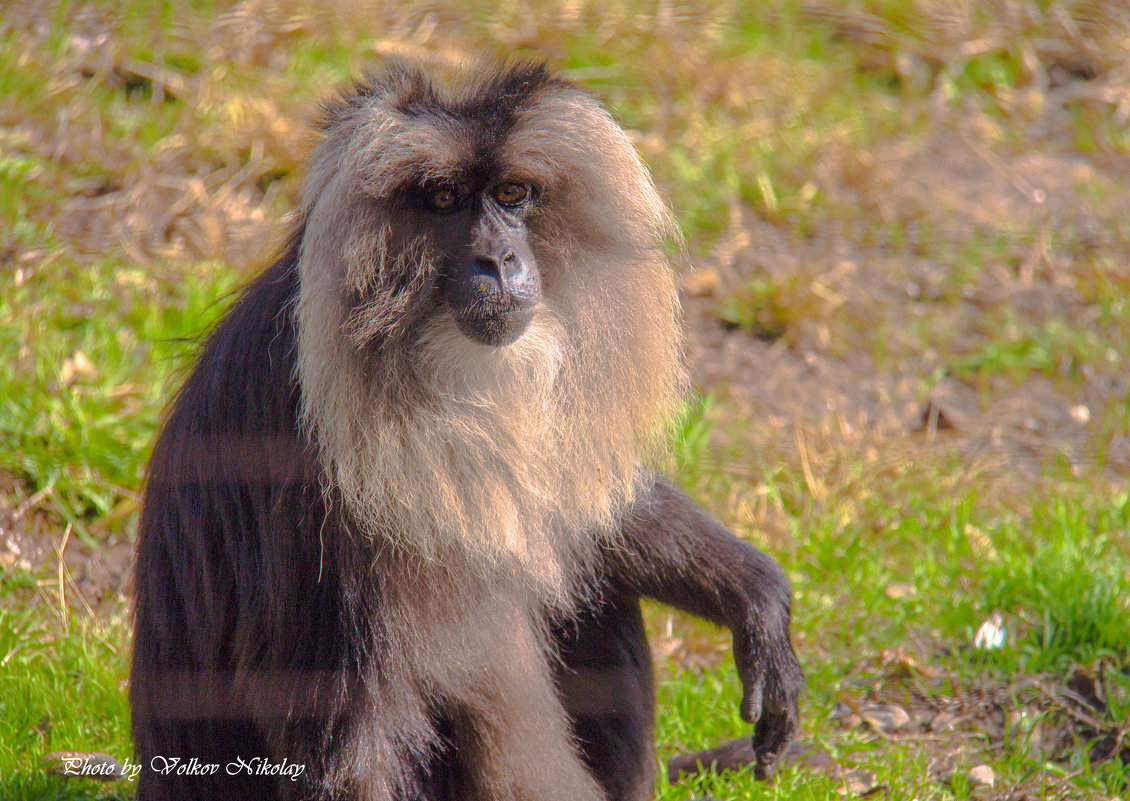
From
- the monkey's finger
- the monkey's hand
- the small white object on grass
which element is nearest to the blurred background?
the small white object on grass

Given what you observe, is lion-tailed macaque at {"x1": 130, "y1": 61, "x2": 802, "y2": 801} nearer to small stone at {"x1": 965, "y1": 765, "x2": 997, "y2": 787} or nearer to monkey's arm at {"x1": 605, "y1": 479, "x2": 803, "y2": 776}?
monkey's arm at {"x1": 605, "y1": 479, "x2": 803, "y2": 776}

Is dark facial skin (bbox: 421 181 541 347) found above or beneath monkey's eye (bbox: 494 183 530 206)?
beneath

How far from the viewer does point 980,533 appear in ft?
13.0

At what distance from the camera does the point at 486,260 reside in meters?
2.38

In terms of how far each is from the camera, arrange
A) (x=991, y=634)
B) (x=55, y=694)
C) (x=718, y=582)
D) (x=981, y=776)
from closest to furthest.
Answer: (x=718, y=582) → (x=981, y=776) → (x=55, y=694) → (x=991, y=634)

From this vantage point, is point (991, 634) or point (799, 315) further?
point (799, 315)

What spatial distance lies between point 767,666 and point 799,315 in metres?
2.29

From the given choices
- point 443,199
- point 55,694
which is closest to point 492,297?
point 443,199

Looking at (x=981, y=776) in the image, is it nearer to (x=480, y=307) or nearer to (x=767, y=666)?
(x=767, y=666)

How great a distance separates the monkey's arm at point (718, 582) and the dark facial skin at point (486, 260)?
659 mm

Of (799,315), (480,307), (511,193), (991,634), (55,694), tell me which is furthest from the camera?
(799,315)

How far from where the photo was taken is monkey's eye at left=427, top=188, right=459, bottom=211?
7.95 feet

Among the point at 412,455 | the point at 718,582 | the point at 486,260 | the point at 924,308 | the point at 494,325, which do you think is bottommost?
the point at 924,308

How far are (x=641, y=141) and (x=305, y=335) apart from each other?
138 inches
